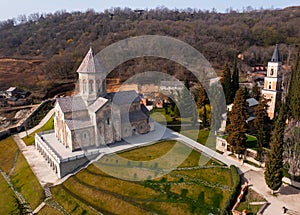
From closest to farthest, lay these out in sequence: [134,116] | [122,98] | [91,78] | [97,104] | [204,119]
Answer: [97,104] → [91,78] → [122,98] → [134,116] → [204,119]

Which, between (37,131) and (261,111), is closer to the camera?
(261,111)

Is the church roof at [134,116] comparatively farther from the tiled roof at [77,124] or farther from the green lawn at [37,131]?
the green lawn at [37,131]

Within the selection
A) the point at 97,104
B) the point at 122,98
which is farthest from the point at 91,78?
the point at 122,98

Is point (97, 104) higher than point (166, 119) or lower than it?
higher

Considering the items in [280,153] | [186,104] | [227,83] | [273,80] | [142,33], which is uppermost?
[142,33]

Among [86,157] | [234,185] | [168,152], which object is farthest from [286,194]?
[86,157]

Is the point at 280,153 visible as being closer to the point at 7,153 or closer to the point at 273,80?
the point at 273,80

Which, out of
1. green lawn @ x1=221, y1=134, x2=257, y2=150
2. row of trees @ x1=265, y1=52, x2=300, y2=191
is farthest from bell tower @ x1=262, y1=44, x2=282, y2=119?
green lawn @ x1=221, y1=134, x2=257, y2=150

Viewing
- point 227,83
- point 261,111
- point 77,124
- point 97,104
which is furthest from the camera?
point 227,83
